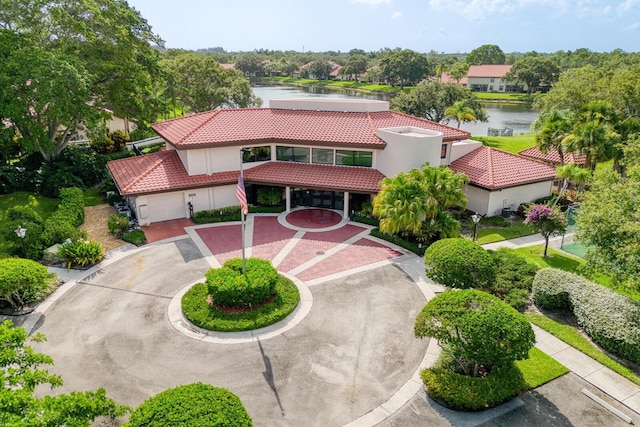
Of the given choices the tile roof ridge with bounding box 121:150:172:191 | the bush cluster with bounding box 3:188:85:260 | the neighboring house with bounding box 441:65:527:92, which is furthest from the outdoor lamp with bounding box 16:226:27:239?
the neighboring house with bounding box 441:65:527:92

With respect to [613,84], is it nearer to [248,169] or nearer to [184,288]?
[248,169]

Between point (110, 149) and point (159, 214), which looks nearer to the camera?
point (159, 214)

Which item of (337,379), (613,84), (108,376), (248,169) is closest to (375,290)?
(337,379)

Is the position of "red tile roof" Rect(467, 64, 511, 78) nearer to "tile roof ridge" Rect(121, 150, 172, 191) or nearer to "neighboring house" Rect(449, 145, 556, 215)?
"neighboring house" Rect(449, 145, 556, 215)

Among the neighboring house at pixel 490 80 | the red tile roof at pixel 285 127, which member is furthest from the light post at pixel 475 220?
the neighboring house at pixel 490 80

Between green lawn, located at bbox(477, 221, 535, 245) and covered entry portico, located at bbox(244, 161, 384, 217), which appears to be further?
covered entry portico, located at bbox(244, 161, 384, 217)

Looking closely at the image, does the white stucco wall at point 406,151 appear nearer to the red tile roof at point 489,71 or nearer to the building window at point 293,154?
the building window at point 293,154

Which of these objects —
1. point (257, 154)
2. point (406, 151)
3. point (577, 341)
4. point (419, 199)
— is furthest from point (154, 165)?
point (577, 341)
